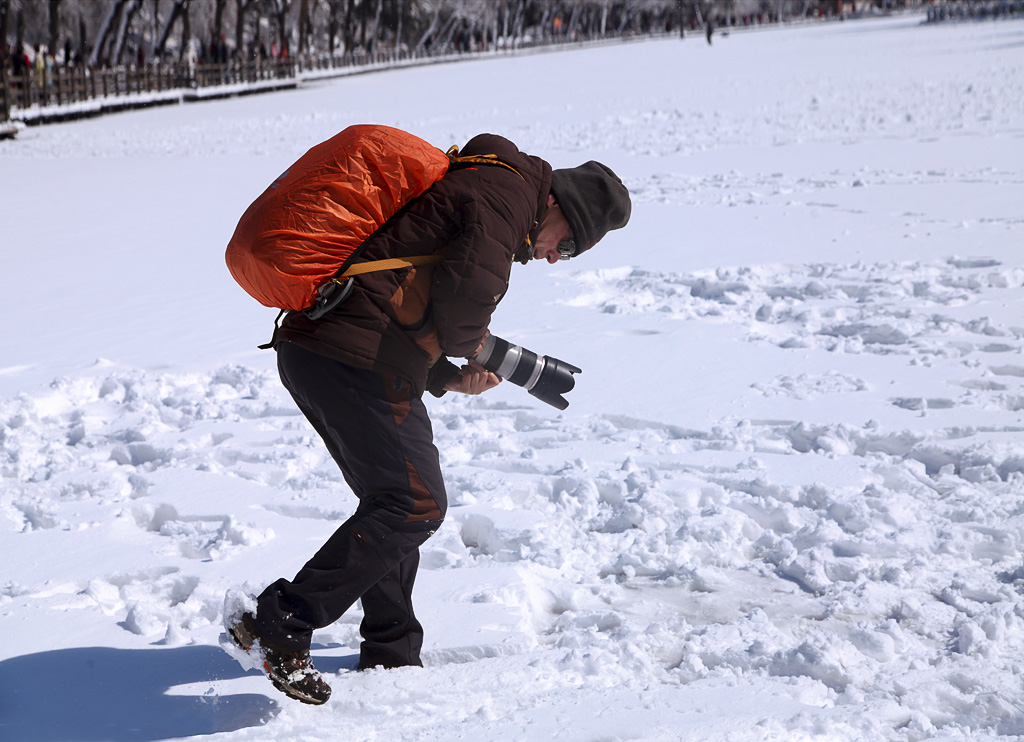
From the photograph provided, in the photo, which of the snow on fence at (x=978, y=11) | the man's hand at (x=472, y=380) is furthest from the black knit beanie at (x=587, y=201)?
the snow on fence at (x=978, y=11)

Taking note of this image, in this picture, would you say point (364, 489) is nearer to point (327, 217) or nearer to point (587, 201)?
point (327, 217)

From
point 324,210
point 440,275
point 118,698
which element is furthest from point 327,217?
point 118,698

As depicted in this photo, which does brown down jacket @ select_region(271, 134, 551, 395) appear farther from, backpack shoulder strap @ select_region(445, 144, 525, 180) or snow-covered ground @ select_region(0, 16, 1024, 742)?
snow-covered ground @ select_region(0, 16, 1024, 742)

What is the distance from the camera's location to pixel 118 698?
2.64m

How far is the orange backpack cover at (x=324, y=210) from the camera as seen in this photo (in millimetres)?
2289

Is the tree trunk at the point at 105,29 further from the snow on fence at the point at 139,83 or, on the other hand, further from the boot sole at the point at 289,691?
the boot sole at the point at 289,691

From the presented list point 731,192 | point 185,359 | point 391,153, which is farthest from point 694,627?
point 731,192

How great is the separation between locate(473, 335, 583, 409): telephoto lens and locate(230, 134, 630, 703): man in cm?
18

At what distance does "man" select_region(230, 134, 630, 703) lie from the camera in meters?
2.32

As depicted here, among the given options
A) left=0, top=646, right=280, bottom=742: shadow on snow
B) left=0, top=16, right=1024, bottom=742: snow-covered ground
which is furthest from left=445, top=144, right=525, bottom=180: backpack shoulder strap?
left=0, top=646, right=280, bottom=742: shadow on snow

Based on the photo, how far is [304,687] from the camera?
8.04 feet

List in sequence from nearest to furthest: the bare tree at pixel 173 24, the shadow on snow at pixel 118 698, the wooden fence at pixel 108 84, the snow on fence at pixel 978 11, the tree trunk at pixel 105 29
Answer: the shadow on snow at pixel 118 698 → the wooden fence at pixel 108 84 → the tree trunk at pixel 105 29 → the bare tree at pixel 173 24 → the snow on fence at pixel 978 11

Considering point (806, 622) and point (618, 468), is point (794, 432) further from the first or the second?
point (806, 622)

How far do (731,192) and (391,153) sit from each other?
8784 mm
